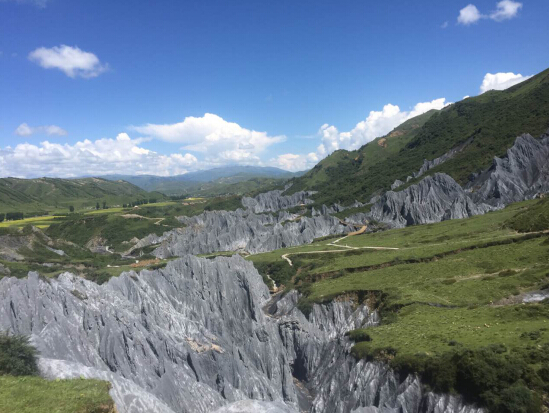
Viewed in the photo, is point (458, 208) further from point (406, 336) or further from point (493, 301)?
point (406, 336)

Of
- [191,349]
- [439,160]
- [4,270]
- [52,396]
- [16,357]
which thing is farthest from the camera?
[439,160]

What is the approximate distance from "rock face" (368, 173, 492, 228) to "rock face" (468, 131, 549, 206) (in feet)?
19.2

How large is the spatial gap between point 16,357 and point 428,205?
402 ft

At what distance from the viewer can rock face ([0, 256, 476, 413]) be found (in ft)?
84.3

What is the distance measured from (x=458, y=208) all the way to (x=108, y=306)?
10784cm

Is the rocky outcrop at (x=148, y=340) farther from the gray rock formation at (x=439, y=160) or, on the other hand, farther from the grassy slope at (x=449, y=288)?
the gray rock formation at (x=439, y=160)

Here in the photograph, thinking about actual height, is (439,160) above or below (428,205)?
above

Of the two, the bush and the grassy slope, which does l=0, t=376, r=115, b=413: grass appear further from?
the grassy slope

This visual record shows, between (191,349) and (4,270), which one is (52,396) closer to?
(191,349)

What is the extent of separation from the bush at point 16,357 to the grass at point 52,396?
148 cm

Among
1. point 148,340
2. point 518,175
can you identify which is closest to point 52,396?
point 148,340

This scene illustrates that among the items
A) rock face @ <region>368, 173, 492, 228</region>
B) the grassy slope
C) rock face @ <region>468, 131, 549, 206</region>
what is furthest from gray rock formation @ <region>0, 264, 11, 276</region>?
rock face @ <region>468, 131, 549, 206</region>

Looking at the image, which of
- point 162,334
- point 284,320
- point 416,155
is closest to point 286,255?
point 284,320

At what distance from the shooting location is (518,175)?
112938 millimetres
